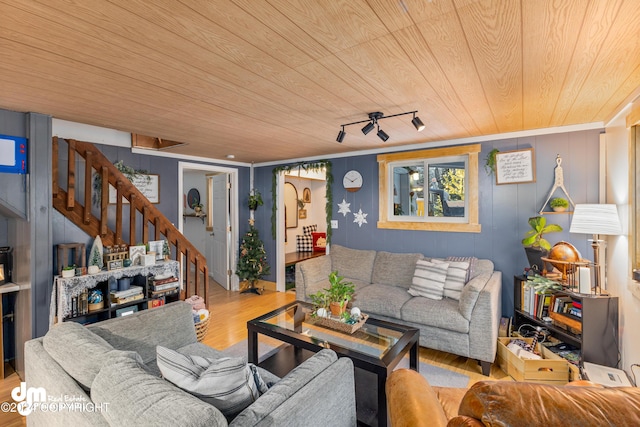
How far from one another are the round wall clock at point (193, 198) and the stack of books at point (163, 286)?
318cm

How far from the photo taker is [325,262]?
13.5 feet

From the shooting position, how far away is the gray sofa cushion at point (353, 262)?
392 centimetres

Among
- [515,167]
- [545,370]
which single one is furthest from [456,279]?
[515,167]

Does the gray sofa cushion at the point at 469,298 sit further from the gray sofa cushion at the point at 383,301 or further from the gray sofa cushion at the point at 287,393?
the gray sofa cushion at the point at 287,393

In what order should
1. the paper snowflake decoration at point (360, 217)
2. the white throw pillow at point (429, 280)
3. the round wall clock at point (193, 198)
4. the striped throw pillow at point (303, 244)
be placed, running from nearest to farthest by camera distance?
the white throw pillow at point (429, 280)
the paper snowflake decoration at point (360, 217)
the round wall clock at point (193, 198)
the striped throw pillow at point (303, 244)

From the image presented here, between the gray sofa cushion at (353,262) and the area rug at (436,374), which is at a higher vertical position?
the gray sofa cushion at (353,262)

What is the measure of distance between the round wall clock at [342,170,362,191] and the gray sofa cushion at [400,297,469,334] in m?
1.87

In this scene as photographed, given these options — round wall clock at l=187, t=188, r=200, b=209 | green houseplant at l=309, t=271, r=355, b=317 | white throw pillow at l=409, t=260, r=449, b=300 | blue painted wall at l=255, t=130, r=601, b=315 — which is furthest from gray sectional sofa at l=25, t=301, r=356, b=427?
round wall clock at l=187, t=188, r=200, b=209

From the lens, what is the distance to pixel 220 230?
5.50 meters

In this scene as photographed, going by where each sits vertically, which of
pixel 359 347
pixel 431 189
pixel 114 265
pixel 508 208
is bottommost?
pixel 359 347

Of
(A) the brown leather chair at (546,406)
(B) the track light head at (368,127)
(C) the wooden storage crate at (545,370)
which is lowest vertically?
(C) the wooden storage crate at (545,370)

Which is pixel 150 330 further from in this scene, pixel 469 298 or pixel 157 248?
pixel 469 298

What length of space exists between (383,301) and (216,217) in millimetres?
3635

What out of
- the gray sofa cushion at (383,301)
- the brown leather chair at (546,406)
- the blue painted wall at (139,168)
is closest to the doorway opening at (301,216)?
the blue painted wall at (139,168)
